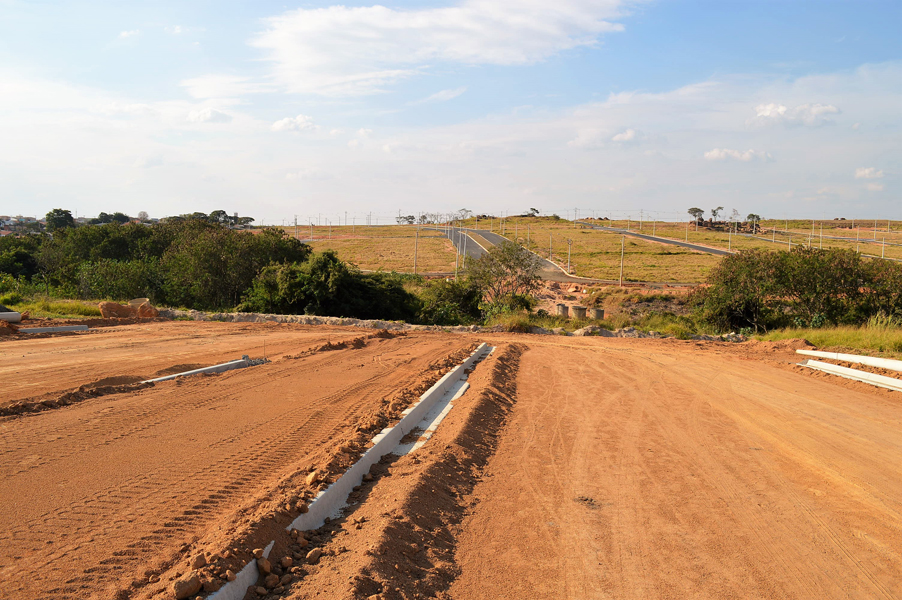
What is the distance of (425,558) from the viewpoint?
4.19 m

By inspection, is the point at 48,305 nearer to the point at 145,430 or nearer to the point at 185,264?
the point at 185,264

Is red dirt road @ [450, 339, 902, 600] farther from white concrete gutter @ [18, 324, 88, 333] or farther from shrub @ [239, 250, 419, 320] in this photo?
shrub @ [239, 250, 419, 320]

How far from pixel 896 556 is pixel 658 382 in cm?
732

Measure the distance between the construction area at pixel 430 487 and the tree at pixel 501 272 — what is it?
57.9 feet

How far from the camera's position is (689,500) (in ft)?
18.3

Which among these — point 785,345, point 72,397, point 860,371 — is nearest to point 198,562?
point 72,397

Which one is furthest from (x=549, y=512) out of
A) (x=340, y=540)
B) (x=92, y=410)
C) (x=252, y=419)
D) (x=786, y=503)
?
(x=92, y=410)

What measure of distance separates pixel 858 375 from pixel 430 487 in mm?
11154

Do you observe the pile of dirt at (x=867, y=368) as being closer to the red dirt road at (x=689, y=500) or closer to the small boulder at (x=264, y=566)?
the red dirt road at (x=689, y=500)

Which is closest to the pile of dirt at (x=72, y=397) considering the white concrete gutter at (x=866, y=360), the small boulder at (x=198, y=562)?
the small boulder at (x=198, y=562)

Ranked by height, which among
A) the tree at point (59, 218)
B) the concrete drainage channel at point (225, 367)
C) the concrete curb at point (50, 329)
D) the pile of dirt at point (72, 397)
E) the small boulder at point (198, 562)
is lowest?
the concrete curb at point (50, 329)

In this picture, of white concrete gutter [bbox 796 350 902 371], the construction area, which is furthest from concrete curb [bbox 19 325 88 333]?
white concrete gutter [bbox 796 350 902 371]

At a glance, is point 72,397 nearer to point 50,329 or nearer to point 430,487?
point 430,487

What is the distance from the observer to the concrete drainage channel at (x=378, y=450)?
3578mm
